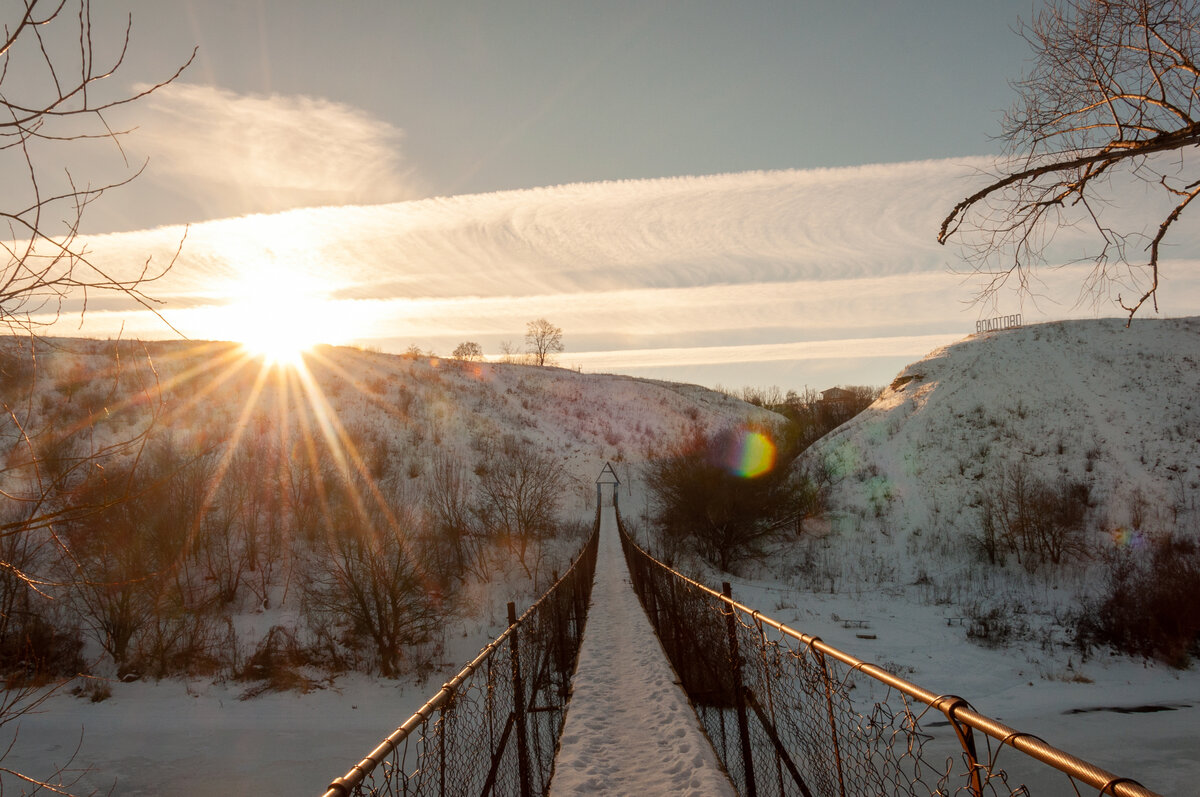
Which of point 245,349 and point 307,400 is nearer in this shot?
point 307,400

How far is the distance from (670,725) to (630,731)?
0.49 metres

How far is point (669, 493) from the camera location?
97.9 feet

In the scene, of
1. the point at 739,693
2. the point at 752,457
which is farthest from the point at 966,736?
the point at 752,457

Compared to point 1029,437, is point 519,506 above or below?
below

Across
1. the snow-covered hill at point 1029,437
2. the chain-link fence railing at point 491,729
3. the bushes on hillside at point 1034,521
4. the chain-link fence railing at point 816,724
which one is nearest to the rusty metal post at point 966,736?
the chain-link fence railing at point 816,724

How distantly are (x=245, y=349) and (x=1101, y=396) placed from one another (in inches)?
2333

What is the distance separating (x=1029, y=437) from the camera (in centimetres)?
2977

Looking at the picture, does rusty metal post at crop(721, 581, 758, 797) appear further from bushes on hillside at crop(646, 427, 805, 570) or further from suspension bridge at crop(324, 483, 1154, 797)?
bushes on hillside at crop(646, 427, 805, 570)

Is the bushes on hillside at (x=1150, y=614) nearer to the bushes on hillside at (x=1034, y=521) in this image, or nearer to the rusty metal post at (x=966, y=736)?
the bushes on hillside at (x=1034, y=521)

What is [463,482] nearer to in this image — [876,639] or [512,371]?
[876,639]

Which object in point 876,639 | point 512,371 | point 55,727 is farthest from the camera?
point 512,371

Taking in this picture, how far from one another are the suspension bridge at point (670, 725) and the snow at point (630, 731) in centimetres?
2

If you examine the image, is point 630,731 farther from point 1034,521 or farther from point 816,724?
point 1034,521

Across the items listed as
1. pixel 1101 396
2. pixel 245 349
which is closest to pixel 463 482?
pixel 245 349
